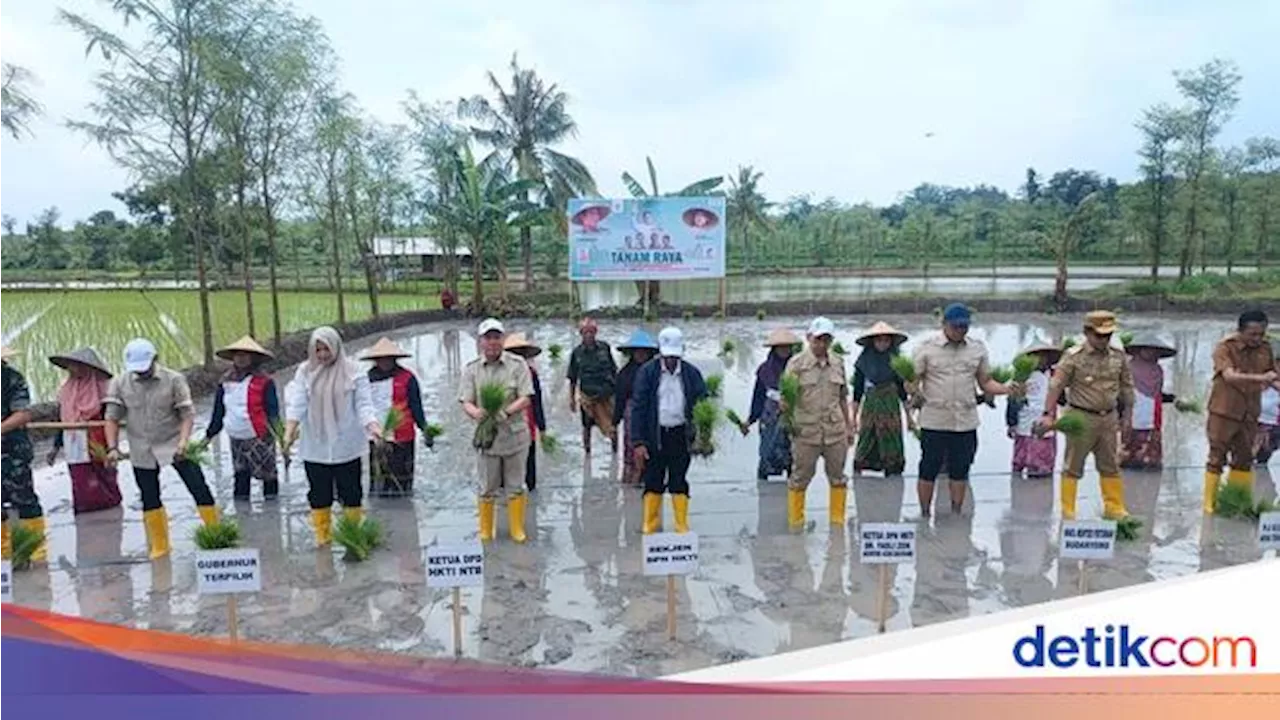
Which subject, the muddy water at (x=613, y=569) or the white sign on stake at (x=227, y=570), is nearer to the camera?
the white sign on stake at (x=227, y=570)

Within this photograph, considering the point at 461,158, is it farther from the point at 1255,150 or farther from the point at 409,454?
the point at 1255,150

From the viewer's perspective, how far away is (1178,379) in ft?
38.5

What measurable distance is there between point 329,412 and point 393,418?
3.48 feet

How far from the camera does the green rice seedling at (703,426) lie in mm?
5244

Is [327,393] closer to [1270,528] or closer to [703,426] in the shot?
[703,426]

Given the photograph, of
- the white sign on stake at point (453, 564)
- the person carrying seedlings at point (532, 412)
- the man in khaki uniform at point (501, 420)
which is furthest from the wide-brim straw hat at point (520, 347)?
the white sign on stake at point (453, 564)

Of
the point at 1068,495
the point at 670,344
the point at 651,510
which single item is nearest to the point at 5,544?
the point at 651,510

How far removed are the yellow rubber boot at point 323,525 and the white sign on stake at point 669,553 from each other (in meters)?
A: 2.40

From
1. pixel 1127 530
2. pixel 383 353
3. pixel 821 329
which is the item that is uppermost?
pixel 821 329

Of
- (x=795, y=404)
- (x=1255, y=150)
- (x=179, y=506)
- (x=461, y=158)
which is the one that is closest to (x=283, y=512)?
(x=179, y=506)

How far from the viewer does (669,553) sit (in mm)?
3643

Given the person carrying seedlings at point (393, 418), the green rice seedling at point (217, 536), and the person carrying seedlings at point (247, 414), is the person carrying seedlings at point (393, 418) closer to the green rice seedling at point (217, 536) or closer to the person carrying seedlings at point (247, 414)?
the person carrying seedlings at point (247, 414)

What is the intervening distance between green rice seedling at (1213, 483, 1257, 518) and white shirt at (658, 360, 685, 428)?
356 cm

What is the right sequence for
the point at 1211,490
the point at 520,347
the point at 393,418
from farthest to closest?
the point at 520,347, the point at 393,418, the point at 1211,490
